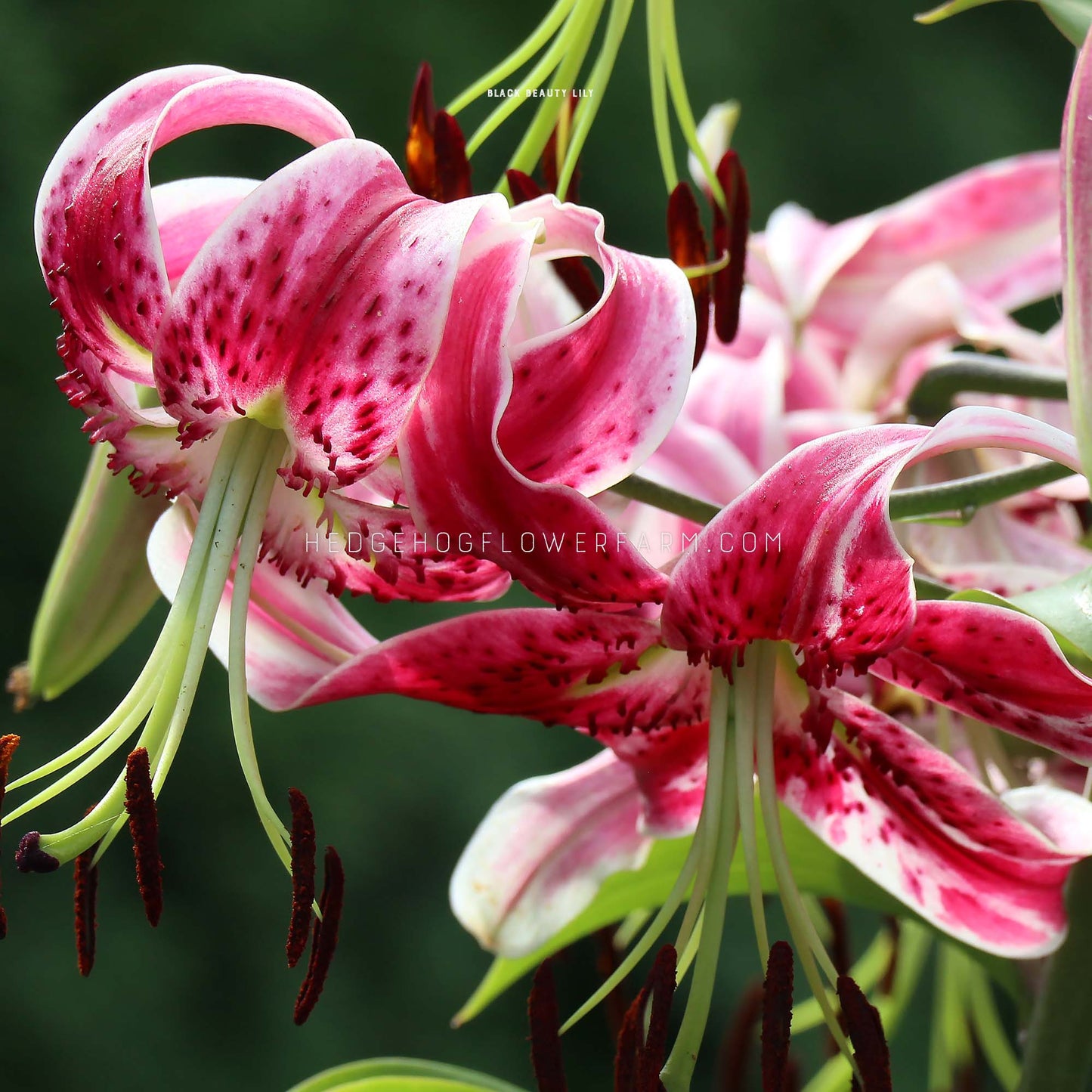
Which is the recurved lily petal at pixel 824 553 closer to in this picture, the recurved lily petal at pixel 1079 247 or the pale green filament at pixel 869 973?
the recurved lily petal at pixel 1079 247

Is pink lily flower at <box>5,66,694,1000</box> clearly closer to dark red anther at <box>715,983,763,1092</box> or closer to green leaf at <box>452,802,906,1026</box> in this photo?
green leaf at <box>452,802,906,1026</box>

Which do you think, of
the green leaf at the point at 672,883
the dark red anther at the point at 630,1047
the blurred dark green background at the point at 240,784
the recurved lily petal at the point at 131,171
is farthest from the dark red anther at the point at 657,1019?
the blurred dark green background at the point at 240,784

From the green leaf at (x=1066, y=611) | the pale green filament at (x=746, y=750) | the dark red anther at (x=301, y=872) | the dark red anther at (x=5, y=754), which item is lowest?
the pale green filament at (x=746, y=750)

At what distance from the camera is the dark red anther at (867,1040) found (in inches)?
13.7

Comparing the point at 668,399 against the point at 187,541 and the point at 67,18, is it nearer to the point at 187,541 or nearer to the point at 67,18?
the point at 187,541

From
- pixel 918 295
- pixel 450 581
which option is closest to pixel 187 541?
pixel 450 581

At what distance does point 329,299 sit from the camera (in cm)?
28

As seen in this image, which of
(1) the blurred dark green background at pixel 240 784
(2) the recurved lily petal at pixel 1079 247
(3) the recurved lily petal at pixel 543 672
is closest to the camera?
(2) the recurved lily petal at pixel 1079 247

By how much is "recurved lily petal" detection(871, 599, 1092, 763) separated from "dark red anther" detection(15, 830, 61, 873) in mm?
208

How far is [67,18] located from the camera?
152cm

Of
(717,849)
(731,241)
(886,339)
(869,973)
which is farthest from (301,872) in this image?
(869,973)

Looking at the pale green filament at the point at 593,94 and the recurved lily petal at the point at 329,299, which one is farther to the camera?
the pale green filament at the point at 593,94

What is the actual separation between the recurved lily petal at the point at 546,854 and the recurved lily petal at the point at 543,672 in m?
0.06

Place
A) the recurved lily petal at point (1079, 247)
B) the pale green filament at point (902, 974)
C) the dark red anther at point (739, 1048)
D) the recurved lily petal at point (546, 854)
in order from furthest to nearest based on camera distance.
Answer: the pale green filament at point (902, 974), the dark red anther at point (739, 1048), the recurved lily petal at point (546, 854), the recurved lily petal at point (1079, 247)
